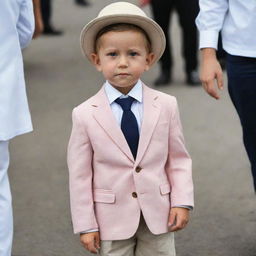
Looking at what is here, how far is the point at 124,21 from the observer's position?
373cm

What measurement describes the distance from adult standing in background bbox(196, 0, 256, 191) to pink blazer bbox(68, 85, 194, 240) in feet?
2.30

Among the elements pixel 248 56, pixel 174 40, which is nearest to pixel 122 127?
pixel 248 56

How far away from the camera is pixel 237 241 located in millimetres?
5285

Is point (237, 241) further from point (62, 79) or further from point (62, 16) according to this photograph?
point (62, 16)

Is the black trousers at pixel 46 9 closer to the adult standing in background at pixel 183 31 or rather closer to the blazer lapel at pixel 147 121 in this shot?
the adult standing in background at pixel 183 31

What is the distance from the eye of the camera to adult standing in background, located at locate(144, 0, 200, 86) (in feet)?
29.2

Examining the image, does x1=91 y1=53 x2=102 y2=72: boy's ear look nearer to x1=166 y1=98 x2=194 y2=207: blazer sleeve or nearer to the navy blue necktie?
the navy blue necktie

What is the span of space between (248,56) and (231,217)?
1.54m

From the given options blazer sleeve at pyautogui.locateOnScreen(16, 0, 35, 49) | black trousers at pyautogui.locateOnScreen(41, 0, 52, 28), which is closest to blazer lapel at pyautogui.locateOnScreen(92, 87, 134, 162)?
blazer sleeve at pyautogui.locateOnScreen(16, 0, 35, 49)

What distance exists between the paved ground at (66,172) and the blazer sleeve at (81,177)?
1419mm

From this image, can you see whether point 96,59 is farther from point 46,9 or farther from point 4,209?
point 46,9

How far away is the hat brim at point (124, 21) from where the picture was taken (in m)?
3.70

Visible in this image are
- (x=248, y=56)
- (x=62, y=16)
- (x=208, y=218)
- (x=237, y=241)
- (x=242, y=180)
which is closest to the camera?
(x=248, y=56)

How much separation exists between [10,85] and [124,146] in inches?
32.7
